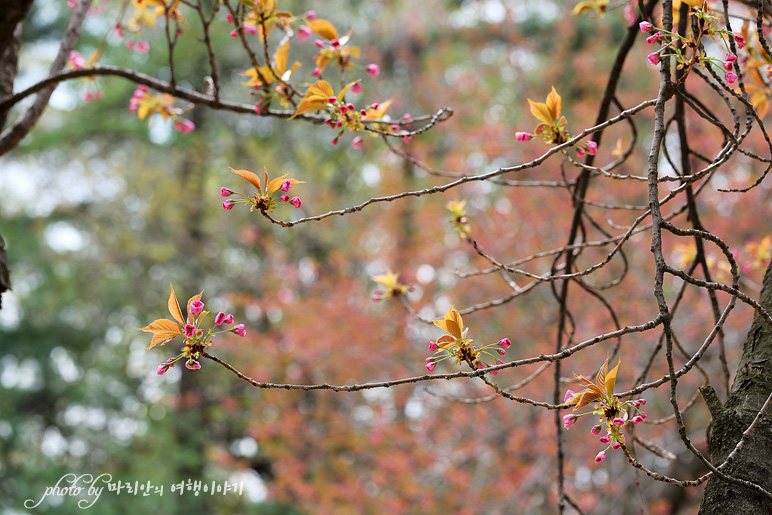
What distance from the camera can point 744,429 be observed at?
0.98m

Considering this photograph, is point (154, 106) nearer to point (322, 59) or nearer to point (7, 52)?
point (7, 52)

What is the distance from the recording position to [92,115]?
22.8 ft

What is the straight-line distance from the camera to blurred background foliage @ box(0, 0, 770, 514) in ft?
16.3

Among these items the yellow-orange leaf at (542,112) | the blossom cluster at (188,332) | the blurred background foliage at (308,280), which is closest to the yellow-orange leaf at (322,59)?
the yellow-orange leaf at (542,112)

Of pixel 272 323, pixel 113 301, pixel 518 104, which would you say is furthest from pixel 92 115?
pixel 518 104

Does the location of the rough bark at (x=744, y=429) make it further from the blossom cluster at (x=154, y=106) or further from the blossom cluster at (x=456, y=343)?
the blossom cluster at (x=154, y=106)

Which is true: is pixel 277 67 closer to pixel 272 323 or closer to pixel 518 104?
pixel 272 323

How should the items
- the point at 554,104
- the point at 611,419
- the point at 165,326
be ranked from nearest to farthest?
the point at 611,419, the point at 165,326, the point at 554,104

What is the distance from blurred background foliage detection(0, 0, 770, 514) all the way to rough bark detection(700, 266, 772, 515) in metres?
3.42

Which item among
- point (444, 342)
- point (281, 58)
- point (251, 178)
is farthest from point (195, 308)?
point (281, 58)

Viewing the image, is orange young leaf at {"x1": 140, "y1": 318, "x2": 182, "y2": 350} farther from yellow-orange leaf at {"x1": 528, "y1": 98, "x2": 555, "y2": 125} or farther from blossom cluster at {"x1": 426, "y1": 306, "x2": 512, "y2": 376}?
yellow-orange leaf at {"x1": 528, "y1": 98, "x2": 555, "y2": 125}

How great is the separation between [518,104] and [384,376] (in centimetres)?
363

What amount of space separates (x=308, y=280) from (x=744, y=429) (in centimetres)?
565

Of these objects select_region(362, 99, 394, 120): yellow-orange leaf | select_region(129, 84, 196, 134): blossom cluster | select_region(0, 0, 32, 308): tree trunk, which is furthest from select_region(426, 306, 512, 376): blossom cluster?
select_region(129, 84, 196, 134): blossom cluster
